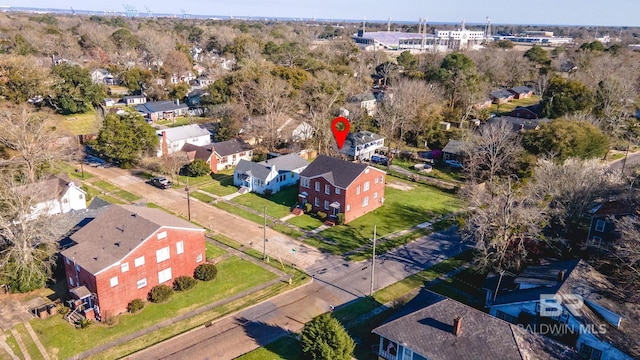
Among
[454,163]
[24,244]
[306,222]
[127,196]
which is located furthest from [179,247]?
[454,163]

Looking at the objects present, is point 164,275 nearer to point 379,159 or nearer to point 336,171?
point 336,171

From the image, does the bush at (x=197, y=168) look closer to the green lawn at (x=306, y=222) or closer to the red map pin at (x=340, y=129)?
the green lawn at (x=306, y=222)

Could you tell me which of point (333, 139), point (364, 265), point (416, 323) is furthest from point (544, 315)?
point (333, 139)

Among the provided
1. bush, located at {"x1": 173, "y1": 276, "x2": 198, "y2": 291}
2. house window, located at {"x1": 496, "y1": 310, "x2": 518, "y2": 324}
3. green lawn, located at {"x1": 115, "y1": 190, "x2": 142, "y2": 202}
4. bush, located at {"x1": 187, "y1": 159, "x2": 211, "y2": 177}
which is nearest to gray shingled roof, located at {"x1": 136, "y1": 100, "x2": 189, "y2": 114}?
bush, located at {"x1": 187, "y1": 159, "x2": 211, "y2": 177}

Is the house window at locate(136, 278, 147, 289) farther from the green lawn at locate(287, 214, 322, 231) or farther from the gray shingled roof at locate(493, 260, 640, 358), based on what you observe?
the gray shingled roof at locate(493, 260, 640, 358)

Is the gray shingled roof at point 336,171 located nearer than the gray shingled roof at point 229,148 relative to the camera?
Yes

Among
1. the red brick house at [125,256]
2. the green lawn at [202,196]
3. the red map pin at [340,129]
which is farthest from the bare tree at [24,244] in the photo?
the red map pin at [340,129]

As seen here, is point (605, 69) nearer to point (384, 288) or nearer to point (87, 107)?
point (384, 288)
